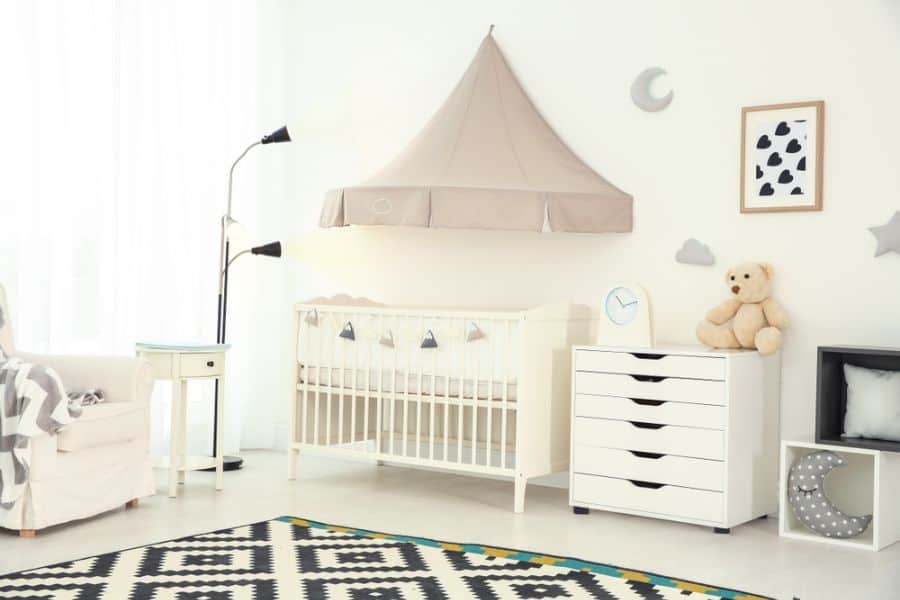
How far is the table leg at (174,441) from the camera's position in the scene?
421 cm

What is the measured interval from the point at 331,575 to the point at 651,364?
1.49m

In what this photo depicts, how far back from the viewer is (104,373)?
395 cm

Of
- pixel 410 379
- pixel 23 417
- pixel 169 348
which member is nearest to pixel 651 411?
pixel 410 379

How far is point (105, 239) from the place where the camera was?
15.5 feet

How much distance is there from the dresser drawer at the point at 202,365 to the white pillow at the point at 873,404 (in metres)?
2.39

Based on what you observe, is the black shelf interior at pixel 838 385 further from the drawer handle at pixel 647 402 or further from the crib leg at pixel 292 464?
the crib leg at pixel 292 464

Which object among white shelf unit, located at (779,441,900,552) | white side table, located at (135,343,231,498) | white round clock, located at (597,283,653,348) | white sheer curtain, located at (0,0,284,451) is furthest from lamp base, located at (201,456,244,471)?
white shelf unit, located at (779,441,900,552)

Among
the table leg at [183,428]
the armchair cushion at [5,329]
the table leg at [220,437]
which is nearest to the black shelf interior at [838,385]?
Answer: the table leg at [220,437]

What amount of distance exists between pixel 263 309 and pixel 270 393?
0.44 metres

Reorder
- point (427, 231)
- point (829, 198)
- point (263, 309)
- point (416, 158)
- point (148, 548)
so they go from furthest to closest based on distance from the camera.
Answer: point (263, 309) → point (427, 231) → point (416, 158) → point (829, 198) → point (148, 548)

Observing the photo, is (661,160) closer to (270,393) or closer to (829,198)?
(829,198)

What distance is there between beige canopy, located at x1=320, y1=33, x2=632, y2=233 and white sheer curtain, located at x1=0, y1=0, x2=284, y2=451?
91cm

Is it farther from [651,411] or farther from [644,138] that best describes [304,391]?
[644,138]

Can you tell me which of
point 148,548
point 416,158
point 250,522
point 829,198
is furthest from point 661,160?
point 148,548
